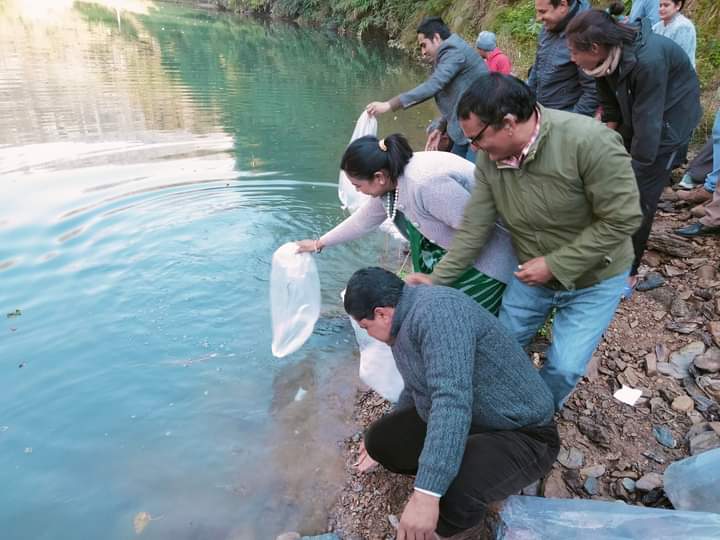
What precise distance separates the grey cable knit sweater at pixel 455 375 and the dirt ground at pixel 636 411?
2.11 ft

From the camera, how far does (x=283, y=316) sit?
315cm

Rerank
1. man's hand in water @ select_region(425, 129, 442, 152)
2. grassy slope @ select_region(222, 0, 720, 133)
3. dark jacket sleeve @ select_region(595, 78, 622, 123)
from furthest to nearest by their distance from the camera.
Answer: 1. grassy slope @ select_region(222, 0, 720, 133)
2. man's hand in water @ select_region(425, 129, 442, 152)
3. dark jacket sleeve @ select_region(595, 78, 622, 123)

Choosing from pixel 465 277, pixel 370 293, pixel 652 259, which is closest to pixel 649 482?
pixel 465 277

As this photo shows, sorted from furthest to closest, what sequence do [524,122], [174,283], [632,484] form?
[174,283], [632,484], [524,122]

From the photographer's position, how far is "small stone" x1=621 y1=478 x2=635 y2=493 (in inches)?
85.1

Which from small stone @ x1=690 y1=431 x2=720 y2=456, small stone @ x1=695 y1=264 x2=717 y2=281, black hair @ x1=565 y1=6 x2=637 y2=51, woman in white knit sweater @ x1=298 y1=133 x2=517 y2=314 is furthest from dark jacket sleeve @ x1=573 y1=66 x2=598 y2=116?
small stone @ x1=690 y1=431 x2=720 y2=456

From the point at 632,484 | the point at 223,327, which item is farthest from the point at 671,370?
the point at 223,327

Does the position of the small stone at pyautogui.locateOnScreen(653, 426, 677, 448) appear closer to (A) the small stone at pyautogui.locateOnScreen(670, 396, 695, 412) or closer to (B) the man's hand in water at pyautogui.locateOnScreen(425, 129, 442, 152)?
(A) the small stone at pyautogui.locateOnScreen(670, 396, 695, 412)

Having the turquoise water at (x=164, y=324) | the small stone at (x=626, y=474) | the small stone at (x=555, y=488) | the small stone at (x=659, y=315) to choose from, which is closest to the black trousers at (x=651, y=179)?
the small stone at (x=659, y=315)

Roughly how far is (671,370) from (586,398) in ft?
1.58

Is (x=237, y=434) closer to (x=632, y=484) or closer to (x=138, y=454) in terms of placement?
(x=138, y=454)

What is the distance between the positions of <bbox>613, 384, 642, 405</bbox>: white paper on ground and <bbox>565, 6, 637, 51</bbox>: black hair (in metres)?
1.62

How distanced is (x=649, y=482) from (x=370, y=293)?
1.42 m

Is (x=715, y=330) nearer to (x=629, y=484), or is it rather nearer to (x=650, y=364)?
(x=650, y=364)
